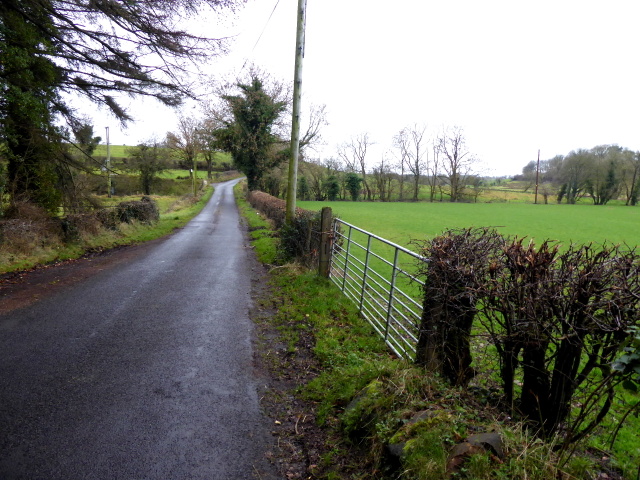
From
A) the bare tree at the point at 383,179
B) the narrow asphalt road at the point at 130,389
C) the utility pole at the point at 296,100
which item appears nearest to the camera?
the narrow asphalt road at the point at 130,389

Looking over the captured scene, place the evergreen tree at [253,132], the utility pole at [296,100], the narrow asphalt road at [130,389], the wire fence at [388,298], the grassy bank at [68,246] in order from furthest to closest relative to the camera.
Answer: the evergreen tree at [253,132], the utility pole at [296,100], the grassy bank at [68,246], the wire fence at [388,298], the narrow asphalt road at [130,389]

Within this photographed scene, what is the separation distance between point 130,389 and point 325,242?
4.61 m

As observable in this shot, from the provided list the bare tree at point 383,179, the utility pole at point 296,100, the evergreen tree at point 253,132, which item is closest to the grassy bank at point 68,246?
the utility pole at point 296,100

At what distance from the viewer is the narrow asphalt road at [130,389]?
2709 mm

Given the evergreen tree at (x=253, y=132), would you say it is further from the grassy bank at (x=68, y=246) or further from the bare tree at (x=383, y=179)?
the bare tree at (x=383, y=179)

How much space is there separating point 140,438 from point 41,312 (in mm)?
3980

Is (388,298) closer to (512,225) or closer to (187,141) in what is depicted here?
(512,225)

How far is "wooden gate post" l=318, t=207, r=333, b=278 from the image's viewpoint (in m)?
7.48

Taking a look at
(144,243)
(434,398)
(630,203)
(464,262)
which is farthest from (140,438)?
(630,203)

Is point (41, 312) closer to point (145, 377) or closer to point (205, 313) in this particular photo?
Result: point (205, 313)

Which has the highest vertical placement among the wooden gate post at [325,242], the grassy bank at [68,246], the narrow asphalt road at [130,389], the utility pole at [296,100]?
the utility pole at [296,100]

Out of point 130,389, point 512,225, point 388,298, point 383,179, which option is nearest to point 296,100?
point 388,298

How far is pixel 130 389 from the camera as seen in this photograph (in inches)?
144

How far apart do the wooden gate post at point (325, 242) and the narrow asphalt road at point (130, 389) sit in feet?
6.02
